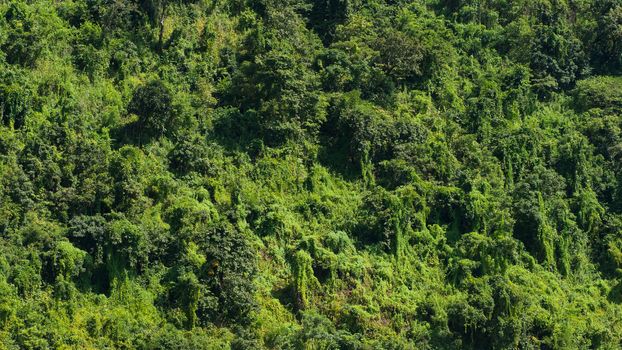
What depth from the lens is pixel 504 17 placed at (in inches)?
1946

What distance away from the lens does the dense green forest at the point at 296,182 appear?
103ft

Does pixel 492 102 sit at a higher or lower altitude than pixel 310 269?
higher

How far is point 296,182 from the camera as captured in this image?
3734cm

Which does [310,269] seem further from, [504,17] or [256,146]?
[504,17]

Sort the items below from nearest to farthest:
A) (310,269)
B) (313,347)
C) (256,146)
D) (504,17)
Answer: (313,347) → (310,269) → (256,146) → (504,17)

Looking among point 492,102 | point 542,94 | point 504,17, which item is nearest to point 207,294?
point 492,102

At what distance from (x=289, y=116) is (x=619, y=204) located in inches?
575

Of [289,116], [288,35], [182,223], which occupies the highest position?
[288,35]

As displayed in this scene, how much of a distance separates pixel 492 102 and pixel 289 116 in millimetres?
9716

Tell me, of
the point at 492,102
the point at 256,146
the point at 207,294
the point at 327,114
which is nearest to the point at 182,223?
the point at 207,294

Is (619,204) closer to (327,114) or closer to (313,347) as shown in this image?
(327,114)

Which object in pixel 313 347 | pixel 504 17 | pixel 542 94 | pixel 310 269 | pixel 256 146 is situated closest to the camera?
pixel 313 347

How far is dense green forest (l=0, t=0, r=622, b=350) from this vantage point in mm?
31344

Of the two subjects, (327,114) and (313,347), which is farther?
(327,114)
